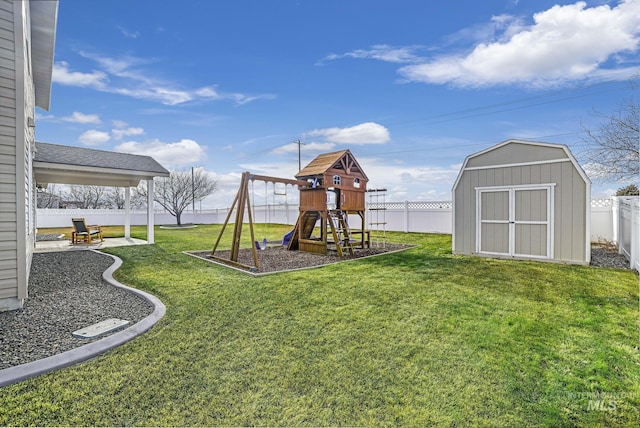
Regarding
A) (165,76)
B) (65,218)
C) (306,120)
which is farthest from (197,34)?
(65,218)

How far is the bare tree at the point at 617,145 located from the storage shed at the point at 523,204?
7917 mm

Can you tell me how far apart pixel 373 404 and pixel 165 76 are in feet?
34.4

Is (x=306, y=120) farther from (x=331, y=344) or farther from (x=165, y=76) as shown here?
(x=331, y=344)

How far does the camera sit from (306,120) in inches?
592

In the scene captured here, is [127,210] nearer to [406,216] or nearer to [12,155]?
[12,155]

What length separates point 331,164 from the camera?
355 inches

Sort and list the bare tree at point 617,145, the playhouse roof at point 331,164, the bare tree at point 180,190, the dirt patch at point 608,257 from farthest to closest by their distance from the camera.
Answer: the bare tree at point 180,190
the bare tree at point 617,145
the playhouse roof at point 331,164
the dirt patch at point 608,257

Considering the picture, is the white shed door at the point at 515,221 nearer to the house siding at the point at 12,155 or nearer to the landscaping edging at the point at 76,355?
the landscaping edging at the point at 76,355

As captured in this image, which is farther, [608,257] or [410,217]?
[410,217]

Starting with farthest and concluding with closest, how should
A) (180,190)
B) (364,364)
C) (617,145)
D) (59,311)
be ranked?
(180,190), (617,145), (59,311), (364,364)

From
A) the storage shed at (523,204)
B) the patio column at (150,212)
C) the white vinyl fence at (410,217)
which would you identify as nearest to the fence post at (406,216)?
the white vinyl fence at (410,217)

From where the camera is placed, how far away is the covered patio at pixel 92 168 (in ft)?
31.0

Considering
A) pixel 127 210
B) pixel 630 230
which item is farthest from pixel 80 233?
pixel 630 230

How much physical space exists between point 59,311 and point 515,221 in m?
8.86
